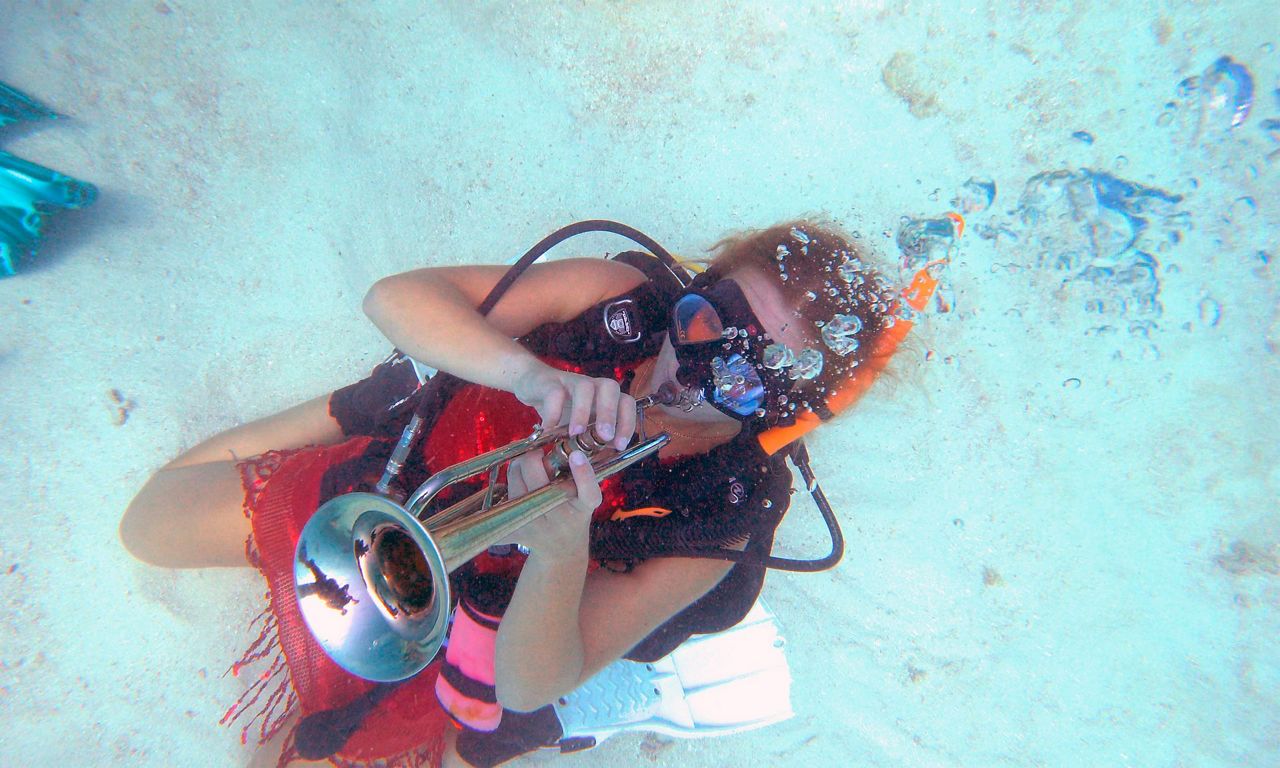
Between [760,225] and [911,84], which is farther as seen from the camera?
[760,225]

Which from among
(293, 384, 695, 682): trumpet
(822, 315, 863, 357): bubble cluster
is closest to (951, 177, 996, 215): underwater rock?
(822, 315, 863, 357): bubble cluster

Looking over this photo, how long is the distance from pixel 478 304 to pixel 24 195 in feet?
9.68

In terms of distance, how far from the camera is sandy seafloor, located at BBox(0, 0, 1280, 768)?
3367mm

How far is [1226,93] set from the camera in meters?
3.30

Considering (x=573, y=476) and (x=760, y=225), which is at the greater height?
(x=573, y=476)

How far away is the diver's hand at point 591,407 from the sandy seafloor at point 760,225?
229cm

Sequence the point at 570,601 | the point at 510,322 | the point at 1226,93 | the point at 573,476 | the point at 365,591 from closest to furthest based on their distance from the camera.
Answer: the point at 365,591, the point at 573,476, the point at 570,601, the point at 510,322, the point at 1226,93

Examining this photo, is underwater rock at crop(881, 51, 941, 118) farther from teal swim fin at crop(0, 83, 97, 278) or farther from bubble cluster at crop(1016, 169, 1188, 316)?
teal swim fin at crop(0, 83, 97, 278)

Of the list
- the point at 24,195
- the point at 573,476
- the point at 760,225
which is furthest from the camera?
the point at 760,225

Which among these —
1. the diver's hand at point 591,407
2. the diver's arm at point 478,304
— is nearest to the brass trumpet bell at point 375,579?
the diver's hand at point 591,407

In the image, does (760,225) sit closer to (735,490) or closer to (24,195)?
(735,490)

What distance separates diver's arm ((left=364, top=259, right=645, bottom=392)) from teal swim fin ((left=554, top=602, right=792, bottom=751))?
6.95 ft

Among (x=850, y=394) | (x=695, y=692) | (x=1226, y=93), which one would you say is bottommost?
(x=695, y=692)

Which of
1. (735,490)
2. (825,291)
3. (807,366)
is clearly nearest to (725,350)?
(807,366)
